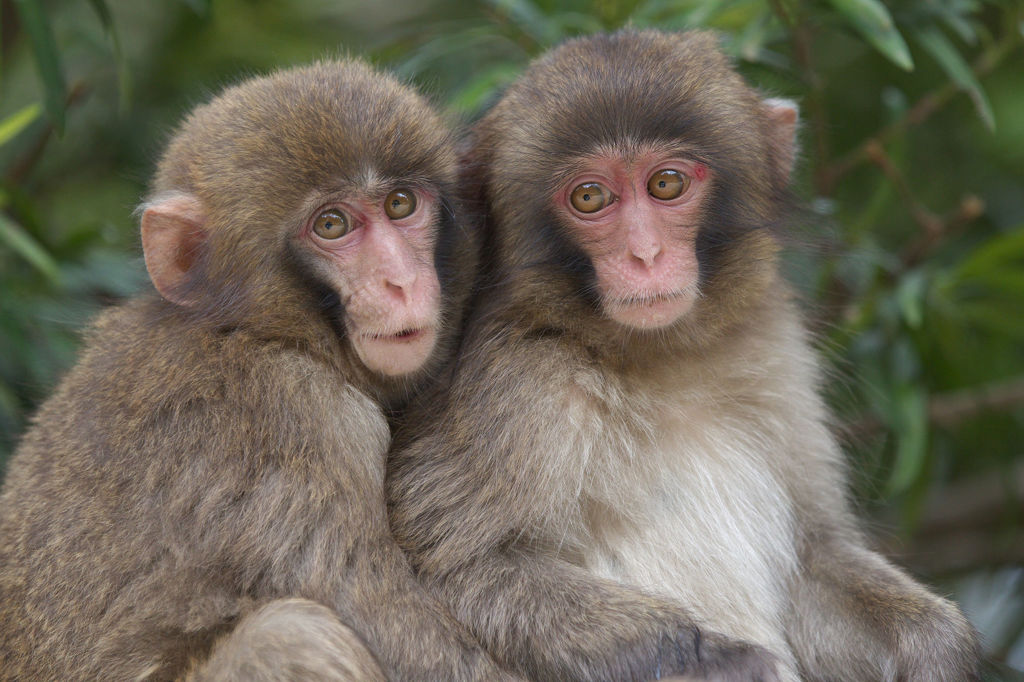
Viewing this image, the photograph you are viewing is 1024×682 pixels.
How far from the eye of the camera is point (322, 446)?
158 inches

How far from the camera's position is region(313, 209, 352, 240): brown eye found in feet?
13.7

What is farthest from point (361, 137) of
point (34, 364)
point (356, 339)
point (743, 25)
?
point (743, 25)

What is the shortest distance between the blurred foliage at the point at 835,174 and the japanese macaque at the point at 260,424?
68cm

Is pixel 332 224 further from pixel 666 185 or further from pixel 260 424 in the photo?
pixel 666 185

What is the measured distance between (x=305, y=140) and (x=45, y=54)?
152cm

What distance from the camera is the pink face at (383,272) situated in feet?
13.3

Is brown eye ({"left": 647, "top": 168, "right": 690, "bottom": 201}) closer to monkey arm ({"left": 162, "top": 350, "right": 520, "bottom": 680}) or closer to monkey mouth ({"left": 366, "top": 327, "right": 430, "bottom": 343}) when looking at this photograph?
monkey mouth ({"left": 366, "top": 327, "right": 430, "bottom": 343})

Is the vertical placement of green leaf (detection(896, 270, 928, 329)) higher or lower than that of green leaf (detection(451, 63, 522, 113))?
lower

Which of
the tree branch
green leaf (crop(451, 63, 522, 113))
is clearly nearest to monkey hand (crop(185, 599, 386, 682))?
green leaf (crop(451, 63, 522, 113))

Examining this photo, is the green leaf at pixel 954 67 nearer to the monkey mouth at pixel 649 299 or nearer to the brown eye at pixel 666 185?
the brown eye at pixel 666 185

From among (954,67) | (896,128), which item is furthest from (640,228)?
(896,128)

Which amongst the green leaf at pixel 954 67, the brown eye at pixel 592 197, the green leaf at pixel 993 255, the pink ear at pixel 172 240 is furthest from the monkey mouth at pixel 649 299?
the green leaf at pixel 993 255

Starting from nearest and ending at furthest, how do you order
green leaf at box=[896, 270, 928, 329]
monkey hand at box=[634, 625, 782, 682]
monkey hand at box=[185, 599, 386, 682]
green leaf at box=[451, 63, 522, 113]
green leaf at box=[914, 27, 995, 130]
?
1. monkey hand at box=[185, 599, 386, 682]
2. monkey hand at box=[634, 625, 782, 682]
3. green leaf at box=[914, 27, 995, 130]
4. green leaf at box=[451, 63, 522, 113]
5. green leaf at box=[896, 270, 928, 329]

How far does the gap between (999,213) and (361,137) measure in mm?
4540
